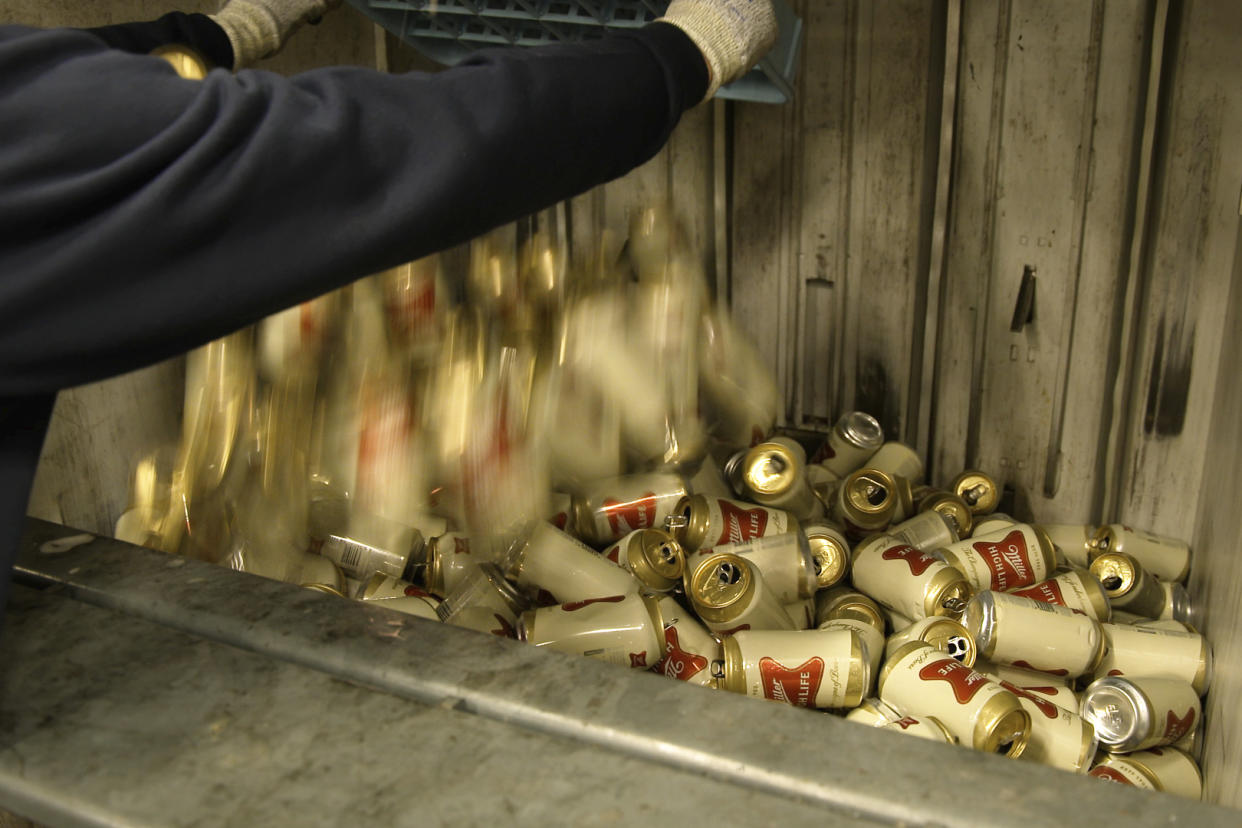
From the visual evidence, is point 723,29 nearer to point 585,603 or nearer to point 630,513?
point 585,603

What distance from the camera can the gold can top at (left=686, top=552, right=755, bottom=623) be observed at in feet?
5.29

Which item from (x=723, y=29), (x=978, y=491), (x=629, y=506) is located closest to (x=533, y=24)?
(x=723, y=29)

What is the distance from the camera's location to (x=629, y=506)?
1.86 m

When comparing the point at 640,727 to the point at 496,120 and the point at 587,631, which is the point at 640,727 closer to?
the point at 496,120

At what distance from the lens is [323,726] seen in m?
0.80

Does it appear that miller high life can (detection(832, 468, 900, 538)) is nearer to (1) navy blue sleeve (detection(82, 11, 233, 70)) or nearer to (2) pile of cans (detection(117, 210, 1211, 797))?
(2) pile of cans (detection(117, 210, 1211, 797))

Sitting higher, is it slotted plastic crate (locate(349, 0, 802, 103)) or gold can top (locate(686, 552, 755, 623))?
slotted plastic crate (locate(349, 0, 802, 103))

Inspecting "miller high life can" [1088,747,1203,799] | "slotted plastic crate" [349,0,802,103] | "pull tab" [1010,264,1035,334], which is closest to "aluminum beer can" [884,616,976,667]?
"miller high life can" [1088,747,1203,799]

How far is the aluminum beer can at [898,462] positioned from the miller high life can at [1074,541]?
281mm

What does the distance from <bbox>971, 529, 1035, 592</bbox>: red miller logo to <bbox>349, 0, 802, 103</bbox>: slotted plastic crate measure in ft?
2.86

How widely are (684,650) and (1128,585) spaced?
873 mm

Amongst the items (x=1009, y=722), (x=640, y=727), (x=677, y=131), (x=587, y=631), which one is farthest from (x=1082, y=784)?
(x=677, y=131)

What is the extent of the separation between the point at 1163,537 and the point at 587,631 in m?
1.23

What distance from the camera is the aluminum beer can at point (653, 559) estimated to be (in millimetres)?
1736
